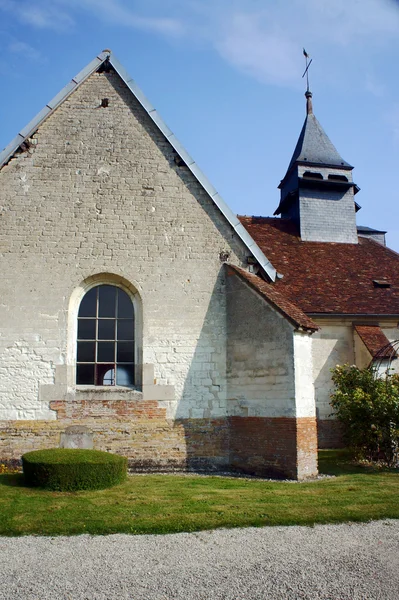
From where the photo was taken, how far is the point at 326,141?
24.0 m

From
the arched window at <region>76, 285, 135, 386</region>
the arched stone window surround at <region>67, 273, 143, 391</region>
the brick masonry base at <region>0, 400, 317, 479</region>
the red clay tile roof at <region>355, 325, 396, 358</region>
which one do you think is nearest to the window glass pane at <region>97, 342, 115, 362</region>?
the arched window at <region>76, 285, 135, 386</region>

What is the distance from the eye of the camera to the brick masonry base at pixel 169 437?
35.5 ft

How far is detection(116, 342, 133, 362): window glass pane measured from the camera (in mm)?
12055

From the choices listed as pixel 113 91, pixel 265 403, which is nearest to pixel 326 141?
pixel 113 91

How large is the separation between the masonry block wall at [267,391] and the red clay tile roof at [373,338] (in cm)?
439

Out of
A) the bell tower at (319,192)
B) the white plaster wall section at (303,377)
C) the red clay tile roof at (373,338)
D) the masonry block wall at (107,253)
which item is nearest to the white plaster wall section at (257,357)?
the white plaster wall section at (303,377)

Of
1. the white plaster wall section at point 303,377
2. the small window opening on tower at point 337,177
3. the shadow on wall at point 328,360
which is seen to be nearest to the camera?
the white plaster wall section at point 303,377

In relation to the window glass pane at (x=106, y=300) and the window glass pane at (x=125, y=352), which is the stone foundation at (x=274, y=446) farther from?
the window glass pane at (x=106, y=300)

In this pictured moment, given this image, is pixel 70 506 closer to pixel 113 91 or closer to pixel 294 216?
pixel 113 91

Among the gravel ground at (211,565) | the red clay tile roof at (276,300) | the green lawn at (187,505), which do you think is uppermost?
the red clay tile roof at (276,300)

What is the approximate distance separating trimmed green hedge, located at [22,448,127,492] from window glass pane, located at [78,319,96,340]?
3328 mm

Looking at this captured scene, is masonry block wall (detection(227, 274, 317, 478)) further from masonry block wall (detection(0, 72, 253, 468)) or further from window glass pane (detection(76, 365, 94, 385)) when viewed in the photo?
window glass pane (detection(76, 365, 94, 385))

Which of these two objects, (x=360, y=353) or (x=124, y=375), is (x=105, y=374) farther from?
(x=360, y=353)

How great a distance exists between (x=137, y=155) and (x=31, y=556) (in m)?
A: 9.41
